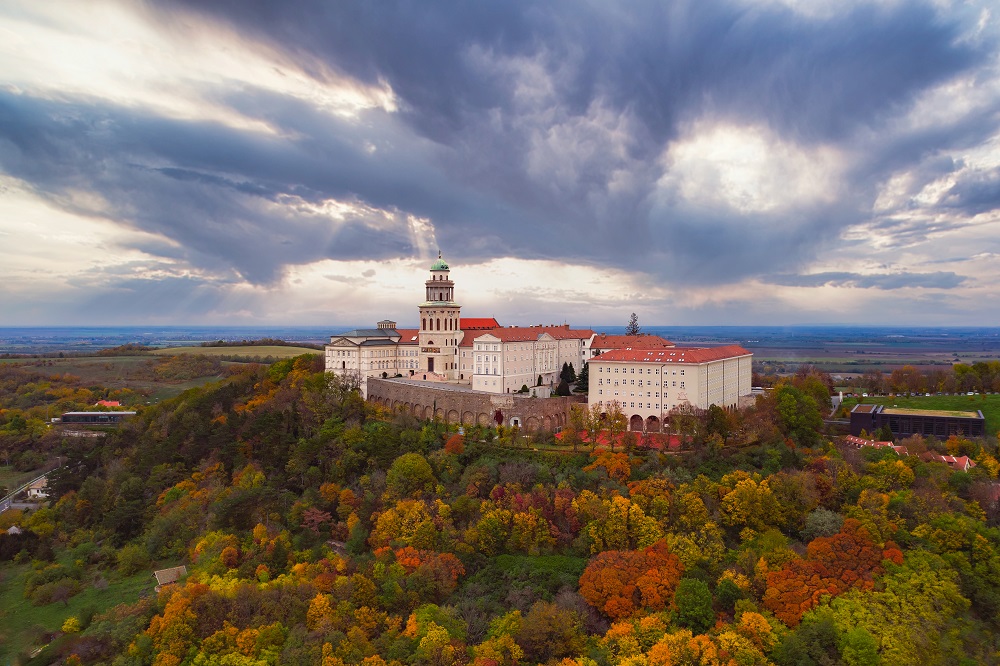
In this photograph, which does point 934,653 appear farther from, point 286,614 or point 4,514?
point 4,514

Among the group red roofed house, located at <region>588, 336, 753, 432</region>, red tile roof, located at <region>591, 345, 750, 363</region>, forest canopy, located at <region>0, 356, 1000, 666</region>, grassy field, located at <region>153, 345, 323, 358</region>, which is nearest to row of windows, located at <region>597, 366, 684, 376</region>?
red roofed house, located at <region>588, 336, 753, 432</region>

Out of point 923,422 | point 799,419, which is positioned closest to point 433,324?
point 799,419

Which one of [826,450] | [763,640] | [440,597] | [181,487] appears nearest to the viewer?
[763,640]

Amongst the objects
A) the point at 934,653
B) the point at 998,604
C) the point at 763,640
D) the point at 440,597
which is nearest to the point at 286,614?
the point at 440,597

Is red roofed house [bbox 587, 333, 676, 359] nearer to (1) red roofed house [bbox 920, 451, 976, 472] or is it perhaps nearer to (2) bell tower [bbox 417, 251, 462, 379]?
(2) bell tower [bbox 417, 251, 462, 379]

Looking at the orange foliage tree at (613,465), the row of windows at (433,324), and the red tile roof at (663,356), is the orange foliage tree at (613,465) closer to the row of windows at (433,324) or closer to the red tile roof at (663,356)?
the red tile roof at (663,356)

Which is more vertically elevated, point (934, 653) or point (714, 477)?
point (714, 477)

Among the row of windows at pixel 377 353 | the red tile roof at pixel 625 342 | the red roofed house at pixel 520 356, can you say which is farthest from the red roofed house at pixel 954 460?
the row of windows at pixel 377 353
